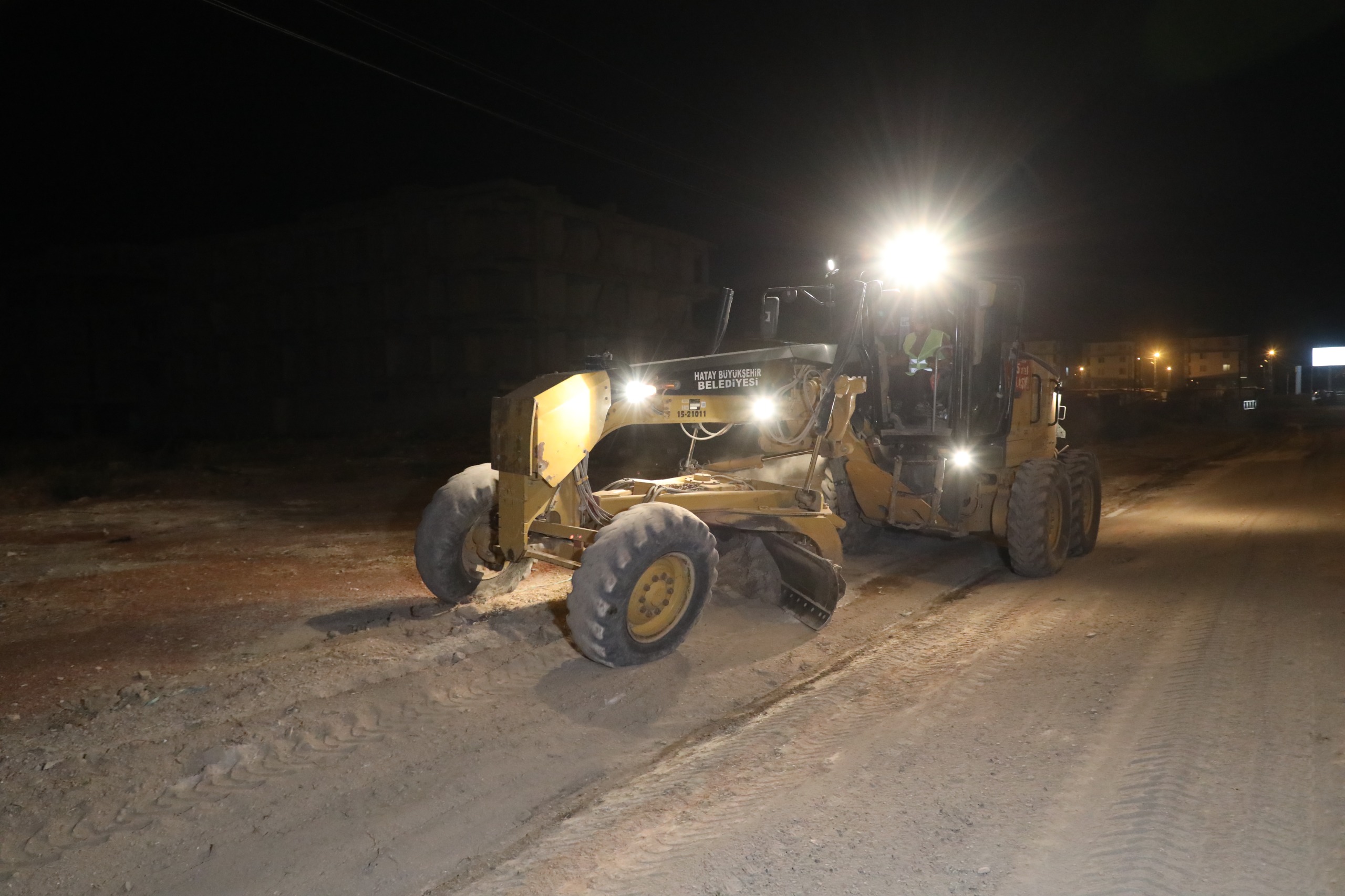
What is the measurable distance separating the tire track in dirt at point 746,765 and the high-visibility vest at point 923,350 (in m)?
2.67

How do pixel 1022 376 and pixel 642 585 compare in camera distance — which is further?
pixel 1022 376

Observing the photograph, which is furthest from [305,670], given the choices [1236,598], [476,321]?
[476,321]

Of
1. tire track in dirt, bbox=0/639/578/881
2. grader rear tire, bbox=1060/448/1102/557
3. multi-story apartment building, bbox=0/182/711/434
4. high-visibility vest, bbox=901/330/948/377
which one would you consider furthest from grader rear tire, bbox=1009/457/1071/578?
multi-story apartment building, bbox=0/182/711/434

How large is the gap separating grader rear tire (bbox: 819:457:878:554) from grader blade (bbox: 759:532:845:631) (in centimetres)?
185

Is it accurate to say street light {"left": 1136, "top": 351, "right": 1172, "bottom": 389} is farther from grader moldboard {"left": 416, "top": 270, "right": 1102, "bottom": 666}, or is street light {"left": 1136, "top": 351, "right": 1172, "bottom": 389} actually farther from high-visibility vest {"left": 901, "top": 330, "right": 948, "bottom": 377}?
high-visibility vest {"left": 901, "top": 330, "right": 948, "bottom": 377}

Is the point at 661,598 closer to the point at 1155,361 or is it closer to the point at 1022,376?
the point at 1022,376

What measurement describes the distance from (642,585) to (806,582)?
1621 mm

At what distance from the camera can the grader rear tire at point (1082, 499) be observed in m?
9.91

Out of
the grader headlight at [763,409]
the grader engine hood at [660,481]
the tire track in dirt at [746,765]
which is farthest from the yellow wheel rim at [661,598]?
the grader headlight at [763,409]

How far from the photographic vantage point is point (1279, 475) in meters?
18.6

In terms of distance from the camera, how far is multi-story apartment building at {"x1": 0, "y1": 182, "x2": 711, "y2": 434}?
3347 centimetres

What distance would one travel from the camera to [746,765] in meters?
4.73

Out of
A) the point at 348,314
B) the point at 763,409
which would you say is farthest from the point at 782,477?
the point at 348,314

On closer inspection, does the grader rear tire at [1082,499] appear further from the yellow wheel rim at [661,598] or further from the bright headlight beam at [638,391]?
the yellow wheel rim at [661,598]
